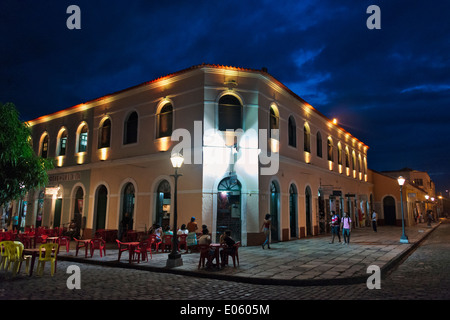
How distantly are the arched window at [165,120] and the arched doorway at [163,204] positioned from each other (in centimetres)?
246

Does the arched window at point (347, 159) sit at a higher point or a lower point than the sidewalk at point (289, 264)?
higher

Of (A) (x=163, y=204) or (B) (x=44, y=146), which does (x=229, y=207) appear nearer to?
(A) (x=163, y=204)

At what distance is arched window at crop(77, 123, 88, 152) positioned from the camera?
1975 cm

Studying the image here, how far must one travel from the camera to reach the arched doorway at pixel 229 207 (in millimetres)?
14156

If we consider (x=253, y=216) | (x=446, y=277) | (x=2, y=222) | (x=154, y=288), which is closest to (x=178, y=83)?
(x=253, y=216)

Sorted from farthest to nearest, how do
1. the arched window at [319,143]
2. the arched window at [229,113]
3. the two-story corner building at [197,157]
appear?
the arched window at [319,143]
the arched window at [229,113]
the two-story corner building at [197,157]

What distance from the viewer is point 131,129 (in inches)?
691

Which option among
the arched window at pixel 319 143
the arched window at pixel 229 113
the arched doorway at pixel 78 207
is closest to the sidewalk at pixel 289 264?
the arched window at pixel 229 113

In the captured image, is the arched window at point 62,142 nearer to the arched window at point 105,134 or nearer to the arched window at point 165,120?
the arched window at point 105,134

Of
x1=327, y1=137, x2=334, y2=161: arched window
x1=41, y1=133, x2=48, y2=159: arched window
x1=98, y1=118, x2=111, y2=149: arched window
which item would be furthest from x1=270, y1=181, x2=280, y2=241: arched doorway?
x1=41, y1=133, x2=48, y2=159: arched window

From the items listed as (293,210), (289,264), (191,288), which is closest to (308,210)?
(293,210)

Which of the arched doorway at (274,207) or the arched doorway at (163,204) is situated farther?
the arched doorway at (274,207)

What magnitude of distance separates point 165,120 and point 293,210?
28.4 feet
